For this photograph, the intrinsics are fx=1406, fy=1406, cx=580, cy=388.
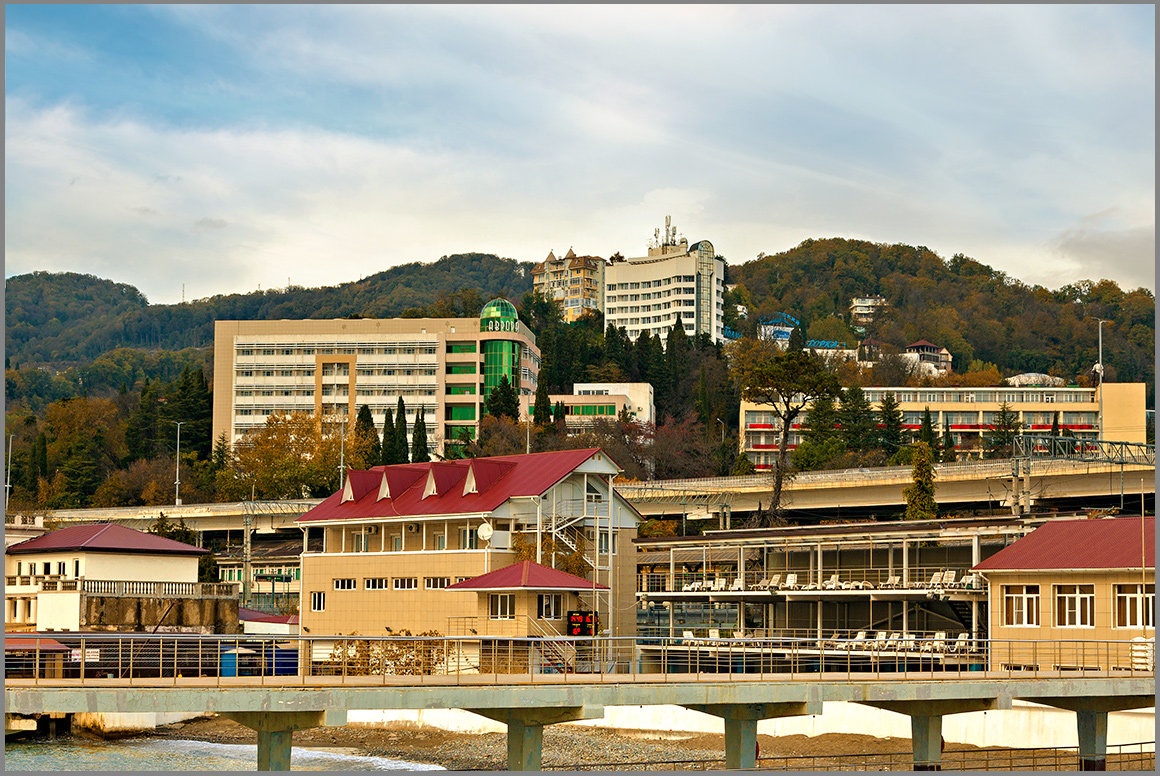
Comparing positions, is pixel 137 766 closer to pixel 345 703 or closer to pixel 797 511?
pixel 345 703

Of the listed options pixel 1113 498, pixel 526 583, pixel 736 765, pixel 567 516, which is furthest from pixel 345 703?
pixel 1113 498

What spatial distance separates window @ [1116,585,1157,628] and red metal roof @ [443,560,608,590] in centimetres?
1785

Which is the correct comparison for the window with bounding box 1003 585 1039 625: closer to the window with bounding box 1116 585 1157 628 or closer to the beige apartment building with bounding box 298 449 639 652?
the window with bounding box 1116 585 1157 628

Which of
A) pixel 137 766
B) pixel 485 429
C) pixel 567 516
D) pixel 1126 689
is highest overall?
pixel 485 429

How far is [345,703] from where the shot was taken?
97.5 ft

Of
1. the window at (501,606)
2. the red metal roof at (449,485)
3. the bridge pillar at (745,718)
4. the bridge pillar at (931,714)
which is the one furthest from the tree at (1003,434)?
the bridge pillar at (745,718)

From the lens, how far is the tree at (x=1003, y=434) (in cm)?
12238

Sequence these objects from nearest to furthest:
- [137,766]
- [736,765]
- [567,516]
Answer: [736,765], [137,766], [567,516]

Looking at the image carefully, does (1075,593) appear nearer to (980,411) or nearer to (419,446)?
(419,446)

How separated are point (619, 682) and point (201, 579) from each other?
207 feet

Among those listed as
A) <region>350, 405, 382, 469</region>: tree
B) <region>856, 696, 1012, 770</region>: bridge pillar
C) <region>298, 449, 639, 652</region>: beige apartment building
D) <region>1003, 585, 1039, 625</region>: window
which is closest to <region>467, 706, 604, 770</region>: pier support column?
<region>856, 696, 1012, 770</region>: bridge pillar

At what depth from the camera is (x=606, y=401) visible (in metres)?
151

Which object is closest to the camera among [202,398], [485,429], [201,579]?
[201,579]

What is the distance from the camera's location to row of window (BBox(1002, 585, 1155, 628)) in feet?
150
